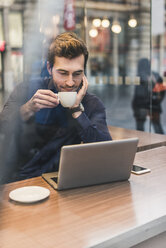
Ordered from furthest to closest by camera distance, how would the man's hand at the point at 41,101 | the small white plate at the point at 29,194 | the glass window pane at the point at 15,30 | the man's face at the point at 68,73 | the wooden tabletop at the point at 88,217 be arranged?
the glass window pane at the point at 15,30, the man's face at the point at 68,73, the man's hand at the point at 41,101, the small white plate at the point at 29,194, the wooden tabletop at the point at 88,217

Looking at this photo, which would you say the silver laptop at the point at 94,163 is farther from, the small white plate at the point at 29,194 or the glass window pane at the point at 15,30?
the glass window pane at the point at 15,30

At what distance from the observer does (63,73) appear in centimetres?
191

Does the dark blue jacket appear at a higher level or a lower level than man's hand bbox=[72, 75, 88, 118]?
lower

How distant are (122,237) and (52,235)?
197 mm

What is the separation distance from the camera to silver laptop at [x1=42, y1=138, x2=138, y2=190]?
1.18 meters

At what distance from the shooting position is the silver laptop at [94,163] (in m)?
1.18

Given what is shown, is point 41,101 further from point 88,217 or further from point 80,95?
point 88,217

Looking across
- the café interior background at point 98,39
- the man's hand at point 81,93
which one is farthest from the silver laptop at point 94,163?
the café interior background at point 98,39

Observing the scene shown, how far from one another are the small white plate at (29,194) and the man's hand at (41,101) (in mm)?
604

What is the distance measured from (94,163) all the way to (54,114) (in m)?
0.86

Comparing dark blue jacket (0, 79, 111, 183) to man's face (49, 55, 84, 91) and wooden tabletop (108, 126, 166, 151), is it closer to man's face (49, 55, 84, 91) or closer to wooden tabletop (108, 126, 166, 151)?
man's face (49, 55, 84, 91)

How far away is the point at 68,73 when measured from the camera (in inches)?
74.6

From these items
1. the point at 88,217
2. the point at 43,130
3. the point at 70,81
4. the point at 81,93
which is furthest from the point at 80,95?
the point at 88,217

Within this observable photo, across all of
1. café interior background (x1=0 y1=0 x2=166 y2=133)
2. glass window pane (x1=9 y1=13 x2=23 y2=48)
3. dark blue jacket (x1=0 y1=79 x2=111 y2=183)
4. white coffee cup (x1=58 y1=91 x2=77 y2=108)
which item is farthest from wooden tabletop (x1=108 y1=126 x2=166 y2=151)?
glass window pane (x1=9 y1=13 x2=23 y2=48)
